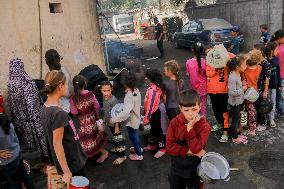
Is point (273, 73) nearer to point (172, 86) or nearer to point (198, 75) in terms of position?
point (198, 75)

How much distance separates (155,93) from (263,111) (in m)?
2.20

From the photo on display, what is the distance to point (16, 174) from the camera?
4004mm

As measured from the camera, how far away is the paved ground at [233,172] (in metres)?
4.55

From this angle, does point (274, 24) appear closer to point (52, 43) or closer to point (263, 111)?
point (263, 111)

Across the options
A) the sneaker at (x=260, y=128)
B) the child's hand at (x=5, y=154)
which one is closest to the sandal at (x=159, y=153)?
the sneaker at (x=260, y=128)

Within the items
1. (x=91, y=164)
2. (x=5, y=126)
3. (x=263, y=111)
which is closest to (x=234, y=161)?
(x=263, y=111)

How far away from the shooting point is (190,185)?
10.8ft

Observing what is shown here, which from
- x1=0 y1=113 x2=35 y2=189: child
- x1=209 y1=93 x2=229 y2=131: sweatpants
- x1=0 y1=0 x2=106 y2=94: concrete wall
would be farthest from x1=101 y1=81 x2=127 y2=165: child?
x1=0 y1=0 x2=106 y2=94: concrete wall

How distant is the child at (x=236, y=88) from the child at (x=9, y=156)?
3497 mm

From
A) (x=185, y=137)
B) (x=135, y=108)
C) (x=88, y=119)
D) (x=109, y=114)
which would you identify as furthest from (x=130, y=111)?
(x=185, y=137)

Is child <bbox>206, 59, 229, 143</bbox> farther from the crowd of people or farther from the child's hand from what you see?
the child's hand

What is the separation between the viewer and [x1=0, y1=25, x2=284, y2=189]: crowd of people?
3426 mm

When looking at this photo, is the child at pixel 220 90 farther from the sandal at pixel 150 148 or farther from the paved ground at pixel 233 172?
the sandal at pixel 150 148

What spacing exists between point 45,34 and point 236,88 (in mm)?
4551
